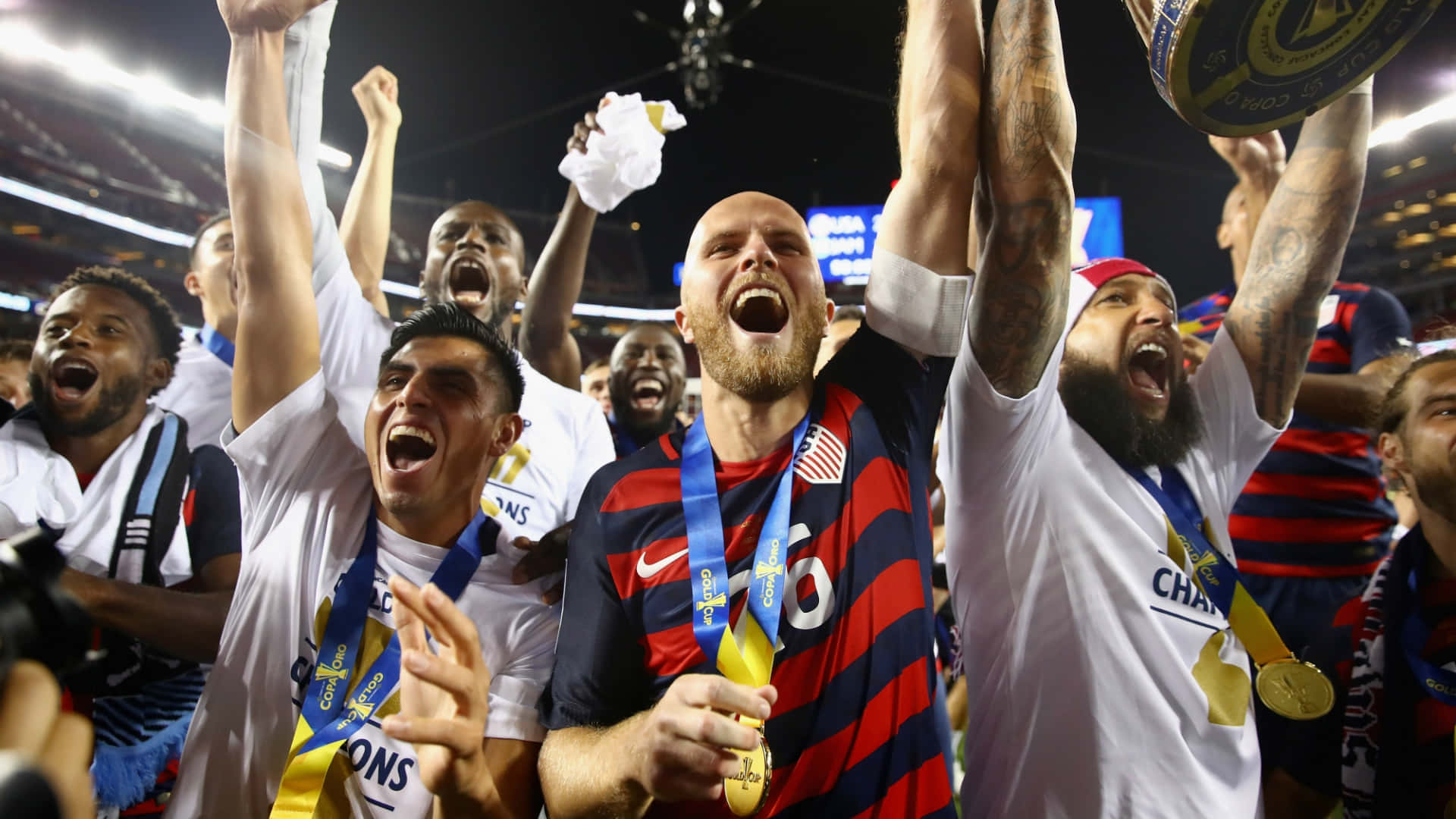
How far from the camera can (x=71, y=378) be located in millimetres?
1627

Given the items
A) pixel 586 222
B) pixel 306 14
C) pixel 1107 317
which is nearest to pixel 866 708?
pixel 1107 317

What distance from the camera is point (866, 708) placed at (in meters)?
1.21

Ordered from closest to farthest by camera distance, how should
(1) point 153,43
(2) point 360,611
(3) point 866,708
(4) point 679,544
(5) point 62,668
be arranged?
1. (5) point 62,668
2. (3) point 866,708
3. (4) point 679,544
4. (2) point 360,611
5. (1) point 153,43

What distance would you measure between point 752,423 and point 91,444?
1.51 metres

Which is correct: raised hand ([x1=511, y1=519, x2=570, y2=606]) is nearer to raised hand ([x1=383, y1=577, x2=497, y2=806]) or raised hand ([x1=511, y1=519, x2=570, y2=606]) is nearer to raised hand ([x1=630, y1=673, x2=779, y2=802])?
raised hand ([x1=383, y1=577, x2=497, y2=806])

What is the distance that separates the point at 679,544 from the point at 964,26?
3.79 feet

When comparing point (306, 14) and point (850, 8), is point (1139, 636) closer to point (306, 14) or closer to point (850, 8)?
point (850, 8)

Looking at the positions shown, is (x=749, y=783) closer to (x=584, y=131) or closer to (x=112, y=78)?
(x=584, y=131)

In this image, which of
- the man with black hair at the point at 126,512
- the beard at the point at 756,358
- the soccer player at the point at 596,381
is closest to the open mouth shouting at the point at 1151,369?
the beard at the point at 756,358

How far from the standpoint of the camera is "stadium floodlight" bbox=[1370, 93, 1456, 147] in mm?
1947

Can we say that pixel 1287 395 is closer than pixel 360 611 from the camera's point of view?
No

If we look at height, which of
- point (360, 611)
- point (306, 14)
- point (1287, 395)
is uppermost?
point (306, 14)

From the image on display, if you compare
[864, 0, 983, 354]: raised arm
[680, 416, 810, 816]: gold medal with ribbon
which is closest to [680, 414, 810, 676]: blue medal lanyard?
[680, 416, 810, 816]: gold medal with ribbon

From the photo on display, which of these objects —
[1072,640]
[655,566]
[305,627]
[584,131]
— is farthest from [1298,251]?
[305,627]
